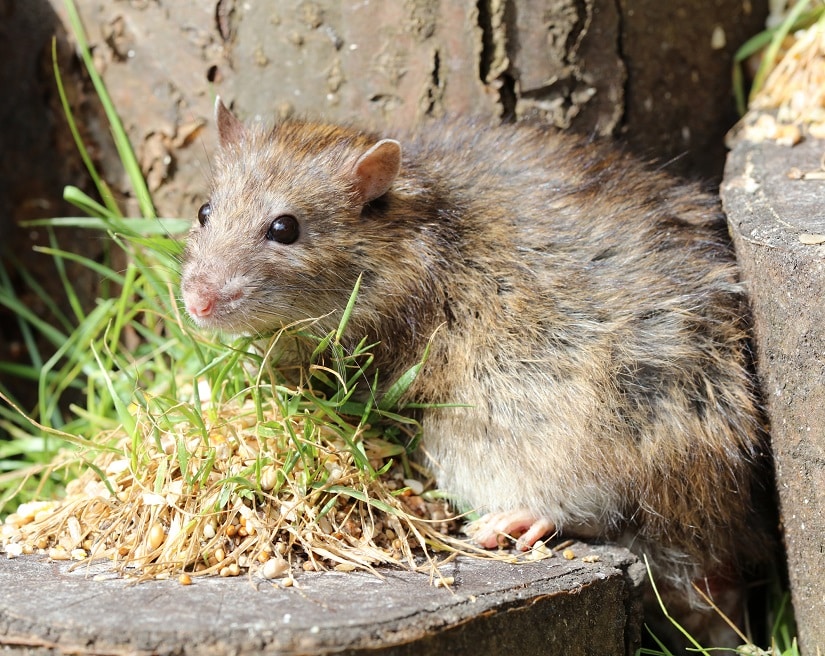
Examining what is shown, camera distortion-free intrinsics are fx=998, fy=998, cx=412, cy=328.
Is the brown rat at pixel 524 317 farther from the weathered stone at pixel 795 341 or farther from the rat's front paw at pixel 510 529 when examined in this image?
the weathered stone at pixel 795 341

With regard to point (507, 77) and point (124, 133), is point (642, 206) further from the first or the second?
point (124, 133)

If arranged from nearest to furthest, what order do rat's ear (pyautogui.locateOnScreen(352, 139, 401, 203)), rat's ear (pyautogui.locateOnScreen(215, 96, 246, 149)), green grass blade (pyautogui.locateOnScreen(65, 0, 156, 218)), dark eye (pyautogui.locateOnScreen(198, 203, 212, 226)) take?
rat's ear (pyautogui.locateOnScreen(352, 139, 401, 203))
dark eye (pyautogui.locateOnScreen(198, 203, 212, 226))
rat's ear (pyautogui.locateOnScreen(215, 96, 246, 149))
green grass blade (pyautogui.locateOnScreen(65, 0, 156, 218))

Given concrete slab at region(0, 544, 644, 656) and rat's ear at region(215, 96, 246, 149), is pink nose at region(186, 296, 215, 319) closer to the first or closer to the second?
rat's ear at region(215, 96, 246, 149)

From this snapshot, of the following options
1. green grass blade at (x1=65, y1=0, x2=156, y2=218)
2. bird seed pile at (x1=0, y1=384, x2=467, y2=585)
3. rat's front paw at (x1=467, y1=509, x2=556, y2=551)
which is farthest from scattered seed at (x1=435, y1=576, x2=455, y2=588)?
green grass blade at (x1=65, y1=0, x2=156, y2=218)

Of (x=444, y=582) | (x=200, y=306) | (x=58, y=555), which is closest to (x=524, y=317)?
(x=444, y=582)

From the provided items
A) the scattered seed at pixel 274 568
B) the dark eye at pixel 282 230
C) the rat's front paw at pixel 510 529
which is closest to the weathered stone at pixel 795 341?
the rat's front paw at pixel 510 529

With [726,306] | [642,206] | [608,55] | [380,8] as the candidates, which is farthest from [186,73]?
[726,306]

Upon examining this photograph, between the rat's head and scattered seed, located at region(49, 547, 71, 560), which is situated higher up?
the rat's head
